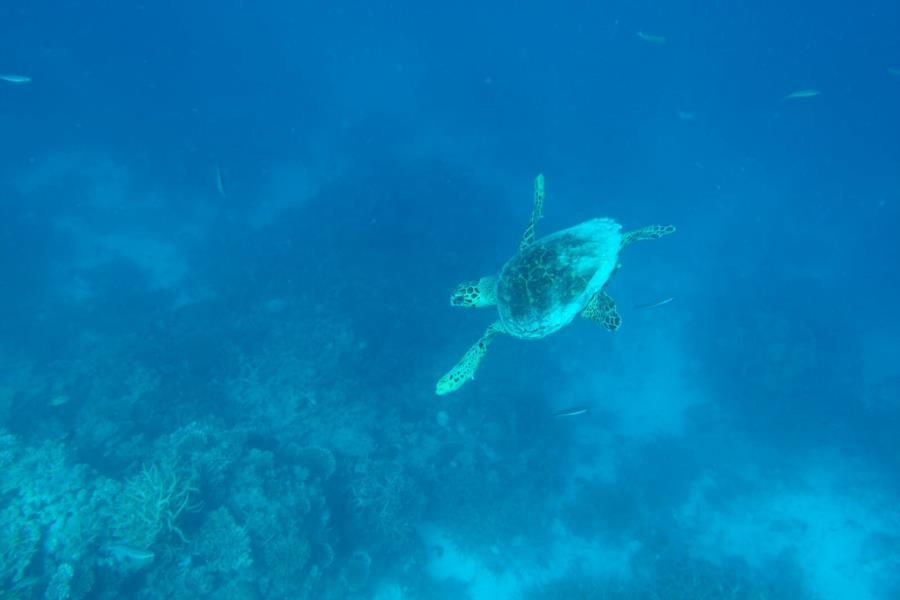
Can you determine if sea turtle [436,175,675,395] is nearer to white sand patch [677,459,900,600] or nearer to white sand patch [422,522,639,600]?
white sand patch [422,522,639,600]

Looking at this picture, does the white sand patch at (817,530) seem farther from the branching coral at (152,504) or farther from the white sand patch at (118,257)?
the white sand patch at (118,257)

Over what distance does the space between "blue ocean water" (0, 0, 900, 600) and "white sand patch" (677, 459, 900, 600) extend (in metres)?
0.09

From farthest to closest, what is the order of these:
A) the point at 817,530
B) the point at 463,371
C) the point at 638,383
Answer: the point at 638,383, the point at 817,530, the point at 463,371

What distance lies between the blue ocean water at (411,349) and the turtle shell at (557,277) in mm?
124

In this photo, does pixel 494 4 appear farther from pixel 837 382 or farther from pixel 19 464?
pixel 19 464

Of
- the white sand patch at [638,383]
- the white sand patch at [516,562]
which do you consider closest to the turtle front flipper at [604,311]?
the white sand patch at [638,383]

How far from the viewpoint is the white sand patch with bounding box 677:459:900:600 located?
11.6 meters

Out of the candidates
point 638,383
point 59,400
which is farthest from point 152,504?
point 638,383

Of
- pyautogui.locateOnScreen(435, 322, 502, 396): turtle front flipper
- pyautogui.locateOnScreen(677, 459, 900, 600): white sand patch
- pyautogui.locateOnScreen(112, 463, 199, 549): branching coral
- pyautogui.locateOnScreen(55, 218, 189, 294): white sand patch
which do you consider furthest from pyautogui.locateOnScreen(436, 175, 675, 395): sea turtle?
pyautogui.locateOnScreen(55, 218, 189, 294): white sand patch

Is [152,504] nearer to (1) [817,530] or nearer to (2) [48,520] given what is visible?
(2) [48,520]

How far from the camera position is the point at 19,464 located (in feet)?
26.3

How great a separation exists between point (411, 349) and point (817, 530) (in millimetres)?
13163

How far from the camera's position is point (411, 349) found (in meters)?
12.0

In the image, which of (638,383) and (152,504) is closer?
(152,504)
